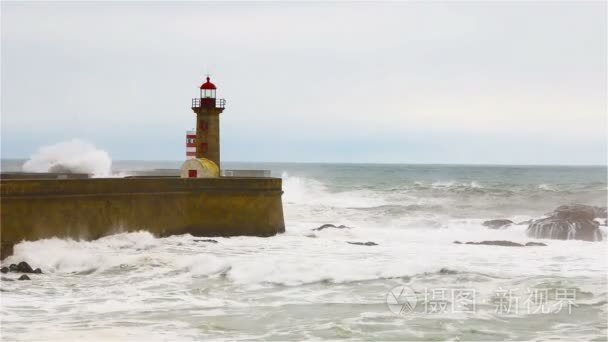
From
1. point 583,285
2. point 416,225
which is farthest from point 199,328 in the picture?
point 416,225

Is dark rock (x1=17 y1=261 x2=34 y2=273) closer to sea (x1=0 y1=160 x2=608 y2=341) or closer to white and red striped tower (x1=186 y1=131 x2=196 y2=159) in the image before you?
sea (x1=0 y1=160 x2=608 y2=341)

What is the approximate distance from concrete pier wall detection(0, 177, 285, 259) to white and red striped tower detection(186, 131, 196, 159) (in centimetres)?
227

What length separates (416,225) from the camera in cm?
2144

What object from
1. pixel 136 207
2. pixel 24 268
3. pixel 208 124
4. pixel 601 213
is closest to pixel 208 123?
pixel 208 124

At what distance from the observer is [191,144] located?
669 inches

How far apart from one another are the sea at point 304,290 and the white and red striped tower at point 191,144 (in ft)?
9.34

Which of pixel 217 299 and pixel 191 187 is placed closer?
pixel 217 299

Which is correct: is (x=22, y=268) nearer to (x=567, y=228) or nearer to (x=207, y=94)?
(x=207, y=94)

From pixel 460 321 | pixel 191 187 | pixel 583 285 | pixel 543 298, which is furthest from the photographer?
pixel 191 187

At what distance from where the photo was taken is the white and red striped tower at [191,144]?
17.0 meters

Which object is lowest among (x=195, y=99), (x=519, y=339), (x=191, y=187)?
(x=519, y=339)

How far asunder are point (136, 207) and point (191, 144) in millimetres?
3349

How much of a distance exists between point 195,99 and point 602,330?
→ 1038 centimetres

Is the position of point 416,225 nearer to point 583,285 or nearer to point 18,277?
point 583,285
